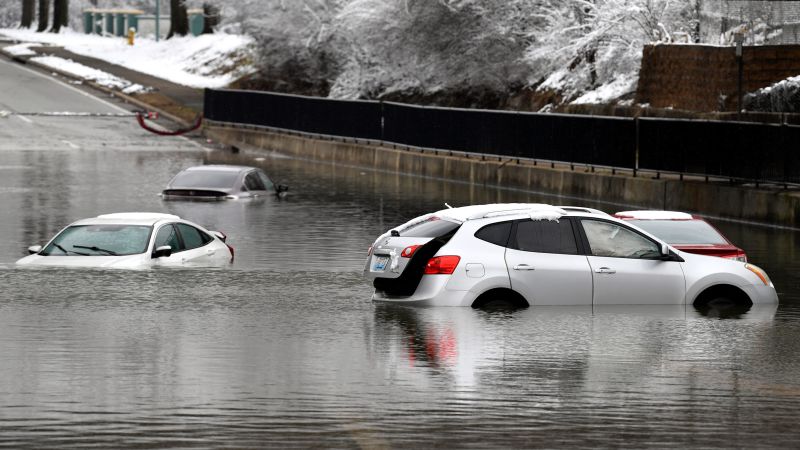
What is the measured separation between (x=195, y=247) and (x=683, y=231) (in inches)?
248

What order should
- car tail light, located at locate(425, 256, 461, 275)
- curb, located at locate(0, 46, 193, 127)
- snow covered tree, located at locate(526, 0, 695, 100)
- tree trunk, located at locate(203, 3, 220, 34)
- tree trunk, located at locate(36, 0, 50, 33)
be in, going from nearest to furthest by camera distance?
car tail light, located at locate(425, 256, 461, 275)
snow covered tree, located at locate(526, 0, 695, 100)
curb, located at locate(0, 46, 193, 127)
tree trunk, located at locate(203, 3, 220, 34)
tree trunk, located at locate(36, 0, 50, 33)

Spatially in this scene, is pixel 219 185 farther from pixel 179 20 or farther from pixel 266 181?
pixel 179 20

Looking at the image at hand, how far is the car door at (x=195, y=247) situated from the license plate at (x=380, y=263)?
4.57 metres

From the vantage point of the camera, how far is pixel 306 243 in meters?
27.5

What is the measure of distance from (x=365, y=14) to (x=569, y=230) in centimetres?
4667

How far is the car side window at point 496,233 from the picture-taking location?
16.5 meters

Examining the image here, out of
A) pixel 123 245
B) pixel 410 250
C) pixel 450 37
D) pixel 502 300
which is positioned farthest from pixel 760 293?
pixel 450 37

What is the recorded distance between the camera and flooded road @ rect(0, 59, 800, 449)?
1058cm

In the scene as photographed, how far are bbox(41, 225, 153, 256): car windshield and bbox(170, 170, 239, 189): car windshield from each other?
1578 centimetres

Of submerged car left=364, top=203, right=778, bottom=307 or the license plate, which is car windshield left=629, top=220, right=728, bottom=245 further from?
the license plate

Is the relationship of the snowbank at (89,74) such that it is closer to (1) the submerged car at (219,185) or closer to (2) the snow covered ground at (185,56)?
(2) the snow covered ground at (185,56)

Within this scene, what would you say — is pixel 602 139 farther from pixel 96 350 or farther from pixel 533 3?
pixel 96 350

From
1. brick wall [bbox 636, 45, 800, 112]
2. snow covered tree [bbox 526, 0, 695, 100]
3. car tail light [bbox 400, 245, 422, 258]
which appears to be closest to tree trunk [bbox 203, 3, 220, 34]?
snow covered tree [bbox 526, 0, 695, 100]

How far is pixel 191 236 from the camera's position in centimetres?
2178
